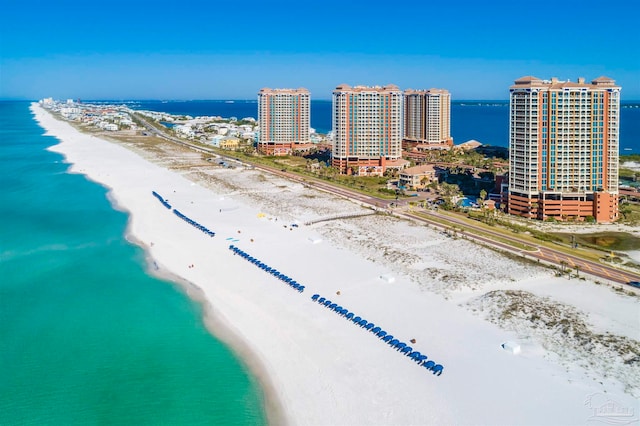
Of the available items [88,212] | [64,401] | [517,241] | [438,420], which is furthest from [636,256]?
[88,212]

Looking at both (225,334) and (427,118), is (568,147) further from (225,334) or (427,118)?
(427,118)

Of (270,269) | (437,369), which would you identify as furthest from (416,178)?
(437,369)

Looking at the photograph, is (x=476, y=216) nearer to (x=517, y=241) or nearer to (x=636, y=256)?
(x=517, y=241)

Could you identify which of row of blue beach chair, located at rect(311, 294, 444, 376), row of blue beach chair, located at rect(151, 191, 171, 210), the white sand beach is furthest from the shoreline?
row of blue beach chair, located at rect(151, 191, 171, 210)

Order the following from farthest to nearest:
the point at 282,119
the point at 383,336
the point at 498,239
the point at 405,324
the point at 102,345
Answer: the point at 282,119
the point at 498,239
the point at 405,324
the point at 102,345
the point at 383,336

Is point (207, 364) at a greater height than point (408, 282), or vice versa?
point (408, 282)

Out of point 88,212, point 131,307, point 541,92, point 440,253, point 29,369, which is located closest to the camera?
point 29,369
